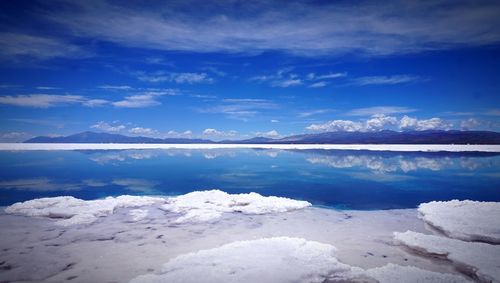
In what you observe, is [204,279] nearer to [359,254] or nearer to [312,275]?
[312,275]

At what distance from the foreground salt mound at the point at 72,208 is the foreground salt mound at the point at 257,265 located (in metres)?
3.38

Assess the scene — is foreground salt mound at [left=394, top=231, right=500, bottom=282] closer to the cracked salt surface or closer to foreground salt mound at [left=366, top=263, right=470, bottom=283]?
the cracked salt surface

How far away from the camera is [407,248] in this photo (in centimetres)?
514

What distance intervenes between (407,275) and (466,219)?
3.20 metres

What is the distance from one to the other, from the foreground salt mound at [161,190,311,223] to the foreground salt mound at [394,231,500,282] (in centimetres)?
309

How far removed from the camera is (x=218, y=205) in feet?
27.3

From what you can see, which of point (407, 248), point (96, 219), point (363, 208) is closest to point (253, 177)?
point (363, 208)

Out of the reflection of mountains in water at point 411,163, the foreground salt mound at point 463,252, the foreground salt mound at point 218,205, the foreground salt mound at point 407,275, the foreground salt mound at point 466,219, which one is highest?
the reflection of mountains in water at point 411,163

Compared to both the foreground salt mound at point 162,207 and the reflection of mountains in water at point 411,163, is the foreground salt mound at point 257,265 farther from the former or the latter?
the reflection of mountains in water at point 411,163

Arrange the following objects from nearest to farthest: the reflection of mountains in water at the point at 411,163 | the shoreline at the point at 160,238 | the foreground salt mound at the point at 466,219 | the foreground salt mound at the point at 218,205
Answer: the shoreline at the point at 160,238 → the foreground salt mound at the point at 466,219 → the foreground salt mound at the point at 218,205 → the reflection of mountains in water at the point at 411,163

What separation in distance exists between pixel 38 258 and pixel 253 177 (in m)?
11.1

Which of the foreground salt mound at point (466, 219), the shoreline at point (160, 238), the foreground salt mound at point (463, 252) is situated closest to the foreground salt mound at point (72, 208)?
Result: the shoreline at point (160, 238)

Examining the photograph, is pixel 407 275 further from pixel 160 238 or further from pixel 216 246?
pixel 160 238

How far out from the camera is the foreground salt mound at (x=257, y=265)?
405cm
